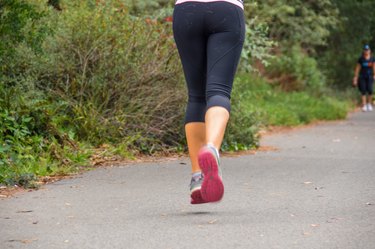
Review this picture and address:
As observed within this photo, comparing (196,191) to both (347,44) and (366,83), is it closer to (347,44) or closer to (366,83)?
(366,83)

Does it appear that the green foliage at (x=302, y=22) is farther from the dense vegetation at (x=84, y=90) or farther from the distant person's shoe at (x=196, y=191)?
the distant person's shoe at (x=196, y=191)

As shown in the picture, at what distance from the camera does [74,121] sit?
401 inches

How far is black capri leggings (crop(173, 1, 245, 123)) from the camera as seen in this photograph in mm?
6367

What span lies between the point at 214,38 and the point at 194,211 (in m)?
1.13

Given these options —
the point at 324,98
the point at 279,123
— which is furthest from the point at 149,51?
the point at 324,98

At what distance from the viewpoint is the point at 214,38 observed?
21.1 ft

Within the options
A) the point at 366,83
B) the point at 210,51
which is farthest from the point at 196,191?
the point at 366,83

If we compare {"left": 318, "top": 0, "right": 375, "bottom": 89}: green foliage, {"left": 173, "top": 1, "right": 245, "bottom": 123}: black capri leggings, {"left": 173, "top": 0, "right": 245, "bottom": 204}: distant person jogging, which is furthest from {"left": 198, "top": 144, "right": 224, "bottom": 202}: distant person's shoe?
{"left": 318, "top": 0, "right": 375, "bottom": 89}: green foliage

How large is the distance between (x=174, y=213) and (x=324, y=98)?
73.7 ft

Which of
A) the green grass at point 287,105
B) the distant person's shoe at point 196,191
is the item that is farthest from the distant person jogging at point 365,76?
the distant person's shoe at point 196,191

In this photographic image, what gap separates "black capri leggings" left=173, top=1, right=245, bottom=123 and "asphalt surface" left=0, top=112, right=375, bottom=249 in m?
0.81

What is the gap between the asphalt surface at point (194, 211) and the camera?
539 centimetres

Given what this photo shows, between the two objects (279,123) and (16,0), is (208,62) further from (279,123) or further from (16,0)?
(279,123)

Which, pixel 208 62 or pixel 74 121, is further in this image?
pixel 74 121
